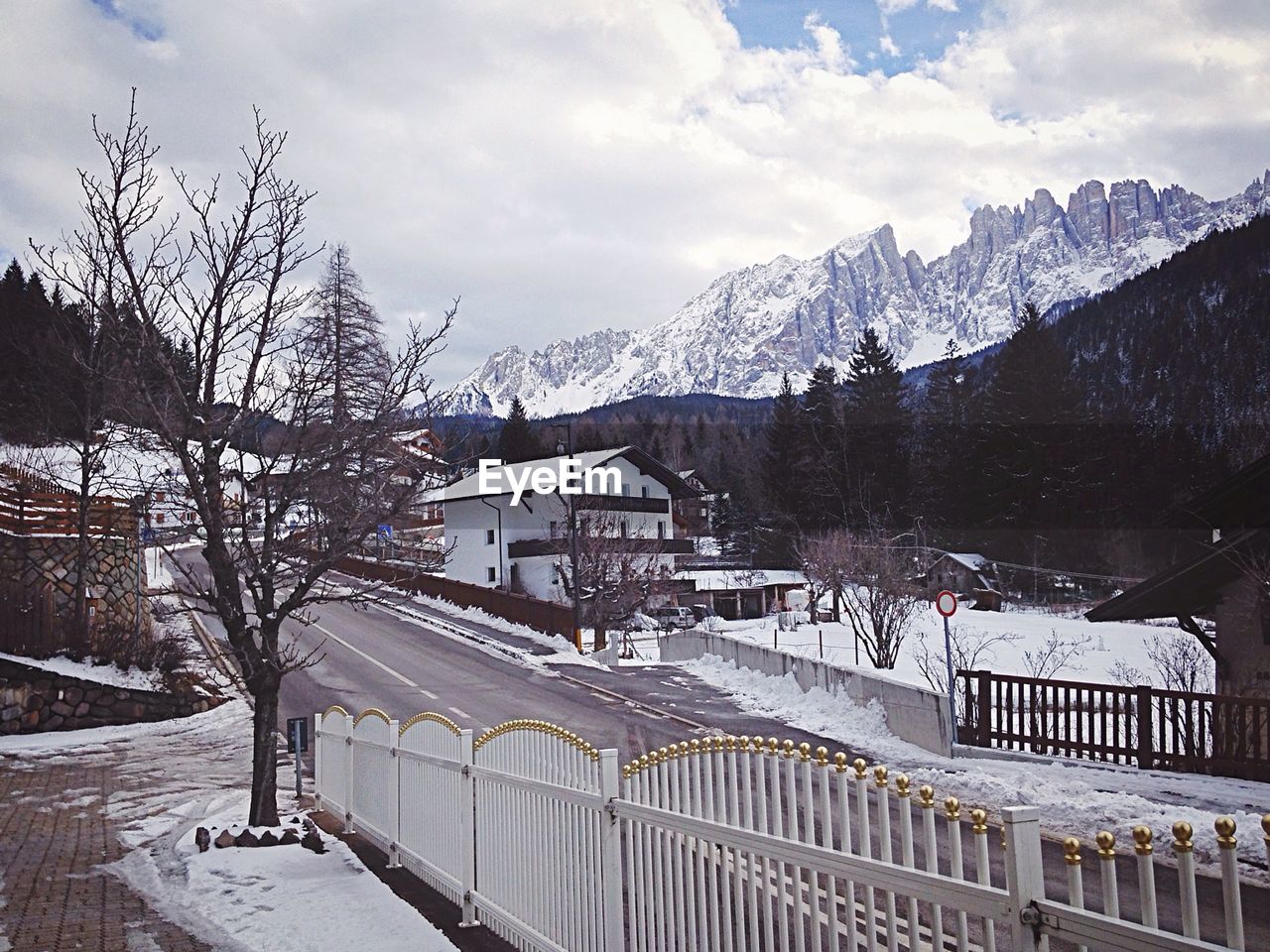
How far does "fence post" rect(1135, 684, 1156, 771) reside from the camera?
13453 millimetres

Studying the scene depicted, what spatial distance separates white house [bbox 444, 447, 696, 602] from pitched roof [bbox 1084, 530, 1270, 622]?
34.0m

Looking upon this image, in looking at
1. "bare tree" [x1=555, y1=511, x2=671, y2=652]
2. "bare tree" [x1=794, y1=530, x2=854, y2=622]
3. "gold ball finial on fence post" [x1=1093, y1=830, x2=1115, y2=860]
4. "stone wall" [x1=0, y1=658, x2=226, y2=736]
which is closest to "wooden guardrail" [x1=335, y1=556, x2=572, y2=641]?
"bare tree" [x1=555, y1=511, x2=671, y2=652]

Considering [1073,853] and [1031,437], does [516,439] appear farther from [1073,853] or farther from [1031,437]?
[1073,853]

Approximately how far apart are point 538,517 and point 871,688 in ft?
119

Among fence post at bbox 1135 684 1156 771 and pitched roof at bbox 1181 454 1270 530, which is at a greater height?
pitched roof at bbox 1181 454 1270 530

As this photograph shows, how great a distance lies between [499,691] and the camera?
24516mm

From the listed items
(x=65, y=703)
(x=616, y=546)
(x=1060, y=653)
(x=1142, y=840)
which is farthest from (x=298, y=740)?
(x=616, y=546)

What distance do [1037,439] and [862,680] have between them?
41592mm

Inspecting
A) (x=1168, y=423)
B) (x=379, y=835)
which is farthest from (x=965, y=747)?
(x=1168, y=423)

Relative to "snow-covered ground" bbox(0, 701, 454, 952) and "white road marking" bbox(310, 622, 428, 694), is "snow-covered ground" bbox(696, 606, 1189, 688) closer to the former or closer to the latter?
"white road marking" bbox(310, 622, 428, 694)

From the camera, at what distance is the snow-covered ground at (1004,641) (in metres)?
25.9

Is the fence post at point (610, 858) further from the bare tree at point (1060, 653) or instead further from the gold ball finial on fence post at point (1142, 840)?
the bare tree at point (1060, 653)

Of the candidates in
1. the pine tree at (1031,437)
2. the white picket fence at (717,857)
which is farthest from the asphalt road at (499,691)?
the pine tree at (1031,437)

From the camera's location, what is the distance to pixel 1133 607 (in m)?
15.8
